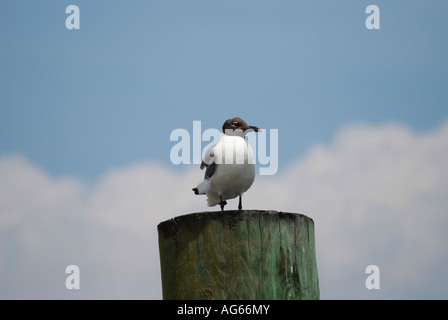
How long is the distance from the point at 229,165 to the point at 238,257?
2.78 meters

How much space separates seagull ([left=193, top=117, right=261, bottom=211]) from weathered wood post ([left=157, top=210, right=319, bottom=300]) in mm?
2490

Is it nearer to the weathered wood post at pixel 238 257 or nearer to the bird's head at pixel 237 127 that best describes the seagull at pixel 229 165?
the bird's head at pixel 237 127

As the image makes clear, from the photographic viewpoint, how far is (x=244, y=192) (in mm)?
8406

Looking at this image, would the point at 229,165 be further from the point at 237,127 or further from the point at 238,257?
the point at 238,257

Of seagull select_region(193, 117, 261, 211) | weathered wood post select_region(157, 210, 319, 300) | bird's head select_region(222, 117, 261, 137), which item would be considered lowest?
weathered wood post select_region(157, 210, 319, 300)

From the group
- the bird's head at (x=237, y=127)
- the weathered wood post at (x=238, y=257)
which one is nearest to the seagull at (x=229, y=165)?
the bird's head at (x=237, y=127)

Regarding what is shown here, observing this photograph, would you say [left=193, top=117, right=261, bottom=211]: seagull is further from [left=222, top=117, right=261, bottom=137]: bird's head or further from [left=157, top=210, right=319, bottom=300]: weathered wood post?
[left=157, top=210, right=319, bottom=300]: weathered wood post

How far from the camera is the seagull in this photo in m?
8.09

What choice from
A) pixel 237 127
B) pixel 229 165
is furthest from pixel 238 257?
pixel 237 127

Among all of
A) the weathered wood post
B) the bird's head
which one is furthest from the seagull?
the weathered wood post

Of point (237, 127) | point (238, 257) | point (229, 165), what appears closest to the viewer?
point (238, 257)

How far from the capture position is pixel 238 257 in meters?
5.38

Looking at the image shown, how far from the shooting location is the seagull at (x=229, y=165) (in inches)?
318
